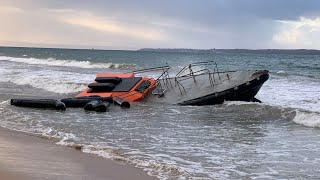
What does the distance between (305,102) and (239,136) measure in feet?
27.9

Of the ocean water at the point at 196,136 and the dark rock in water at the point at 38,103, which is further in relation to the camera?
the dark rock in water at the point at 38,103

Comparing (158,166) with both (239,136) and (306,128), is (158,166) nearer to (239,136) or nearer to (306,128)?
(239,136)

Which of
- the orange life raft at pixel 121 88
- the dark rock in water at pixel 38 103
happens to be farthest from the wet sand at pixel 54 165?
the orange life raft at pixel 121 88

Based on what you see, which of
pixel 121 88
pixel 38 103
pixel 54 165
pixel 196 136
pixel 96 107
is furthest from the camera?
pixel 121 88

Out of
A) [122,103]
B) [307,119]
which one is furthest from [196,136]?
[122,103]

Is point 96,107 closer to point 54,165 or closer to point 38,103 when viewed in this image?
point 38,103

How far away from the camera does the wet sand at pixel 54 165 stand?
6691 mm

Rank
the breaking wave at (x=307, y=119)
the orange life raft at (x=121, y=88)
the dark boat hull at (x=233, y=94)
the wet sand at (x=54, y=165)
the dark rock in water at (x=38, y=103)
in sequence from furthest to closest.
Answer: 1. the orange life raft at (x=121, y=88)
2. the dark boat hull at (x=233, y=94)
3. the dark rock in water at (x=38, y=103)
4. the breaking wave at (x=307, y=119)
5. the wet sand at (x=54, y=165)

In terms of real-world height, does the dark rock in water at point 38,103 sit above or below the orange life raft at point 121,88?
below

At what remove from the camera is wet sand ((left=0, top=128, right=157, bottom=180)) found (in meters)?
6.69

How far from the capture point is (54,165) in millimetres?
7336

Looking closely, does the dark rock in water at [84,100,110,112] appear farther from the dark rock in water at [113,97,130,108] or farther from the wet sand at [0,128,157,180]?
the wet sand at [0,128,157,180]

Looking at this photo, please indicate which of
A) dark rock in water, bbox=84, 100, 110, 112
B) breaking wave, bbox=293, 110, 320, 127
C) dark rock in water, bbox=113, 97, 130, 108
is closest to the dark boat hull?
dark rock in water, bbox=113, 97, 130, 108

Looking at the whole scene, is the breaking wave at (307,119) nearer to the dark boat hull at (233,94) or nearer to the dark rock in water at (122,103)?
the dark boat hull at (233,94)
